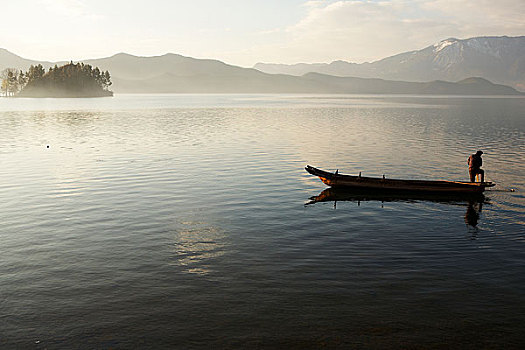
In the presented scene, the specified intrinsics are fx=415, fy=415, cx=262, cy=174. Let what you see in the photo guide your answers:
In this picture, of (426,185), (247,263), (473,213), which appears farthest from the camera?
(426,185)

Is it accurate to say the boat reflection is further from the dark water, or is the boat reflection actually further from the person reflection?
the dark water

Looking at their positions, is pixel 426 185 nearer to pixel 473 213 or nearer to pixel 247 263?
pixel 473 213

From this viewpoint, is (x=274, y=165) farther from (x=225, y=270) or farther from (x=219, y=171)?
(x=225, y=270)

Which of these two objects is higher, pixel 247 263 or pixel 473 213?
pixel 473 213

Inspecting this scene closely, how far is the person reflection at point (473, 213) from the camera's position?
80.4 feet

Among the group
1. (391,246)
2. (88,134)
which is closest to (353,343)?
(391,246)

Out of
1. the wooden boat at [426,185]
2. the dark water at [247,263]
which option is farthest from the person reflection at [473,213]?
the wooden boat at [426,185]

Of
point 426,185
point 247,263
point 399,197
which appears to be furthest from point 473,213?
point 247,263

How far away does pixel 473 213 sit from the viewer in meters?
26.9

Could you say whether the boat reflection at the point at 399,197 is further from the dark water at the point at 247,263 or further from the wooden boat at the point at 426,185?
the dark water at the point at 247,263

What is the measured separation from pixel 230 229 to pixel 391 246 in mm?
8519

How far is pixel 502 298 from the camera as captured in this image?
15258mm

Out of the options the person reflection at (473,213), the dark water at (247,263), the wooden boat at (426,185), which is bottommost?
the dark water at (247,263)

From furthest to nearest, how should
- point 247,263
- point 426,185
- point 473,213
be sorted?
point 426,185 → point 473,213 → point 247,263
